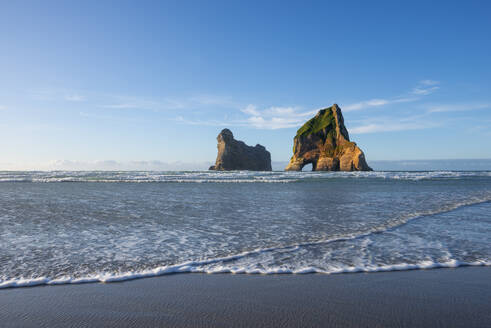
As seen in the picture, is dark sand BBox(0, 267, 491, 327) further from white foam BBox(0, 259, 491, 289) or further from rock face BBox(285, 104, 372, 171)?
rock face BBox(285, 104, 372, 171)

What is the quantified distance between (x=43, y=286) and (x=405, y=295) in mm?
3910

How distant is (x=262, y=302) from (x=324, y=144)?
253ft

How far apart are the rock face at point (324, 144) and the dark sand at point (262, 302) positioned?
65.0m

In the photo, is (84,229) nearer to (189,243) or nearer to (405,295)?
(189,243)

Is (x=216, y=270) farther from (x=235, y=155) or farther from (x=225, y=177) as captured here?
(x=235, y=155)

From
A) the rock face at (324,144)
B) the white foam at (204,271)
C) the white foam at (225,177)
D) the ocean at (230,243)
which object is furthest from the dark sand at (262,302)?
the rock face at (324,144)

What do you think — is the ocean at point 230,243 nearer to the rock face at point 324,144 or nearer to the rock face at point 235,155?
the rock face at point 324,144

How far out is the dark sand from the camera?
2717mm

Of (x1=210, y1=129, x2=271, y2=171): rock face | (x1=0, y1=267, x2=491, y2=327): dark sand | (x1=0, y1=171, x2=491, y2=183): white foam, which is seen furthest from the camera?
(x1=210, y1=129, x2=271, y2=171): rock face

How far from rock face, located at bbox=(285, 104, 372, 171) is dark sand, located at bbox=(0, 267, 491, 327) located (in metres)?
65.0

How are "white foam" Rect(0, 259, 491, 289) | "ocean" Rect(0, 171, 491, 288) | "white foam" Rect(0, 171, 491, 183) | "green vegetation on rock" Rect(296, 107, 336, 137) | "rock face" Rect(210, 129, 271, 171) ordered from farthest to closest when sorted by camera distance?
"rock face" Rect(210, 129, 271, 171), "green vegetation on rock" Rect(296, 107, 336, 137), "white foam" Rect(0, 171, 491, 183), "ocean" Rect(0, 171, 491, 288), "white foam" Rect(0, 259, 491, 289)

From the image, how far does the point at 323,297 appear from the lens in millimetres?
3213

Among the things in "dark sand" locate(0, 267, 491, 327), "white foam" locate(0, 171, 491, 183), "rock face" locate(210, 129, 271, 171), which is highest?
"rock face" locate(210, 129, 271, 171)

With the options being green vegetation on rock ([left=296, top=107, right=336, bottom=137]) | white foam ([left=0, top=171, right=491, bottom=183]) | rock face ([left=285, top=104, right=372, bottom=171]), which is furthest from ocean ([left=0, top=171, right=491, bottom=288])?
green vegetation on rock ([left=296, top=107, right=336, bottom=137])
